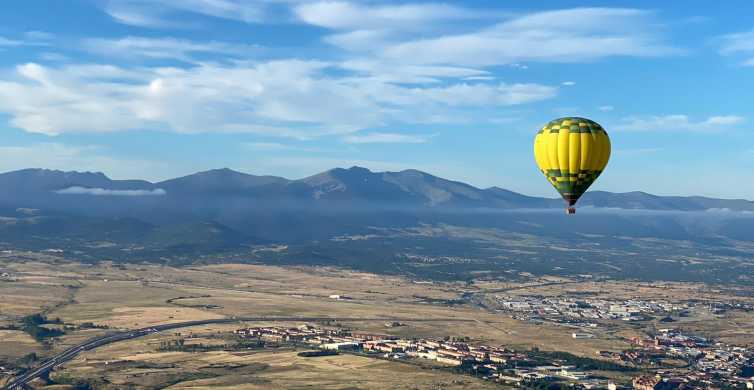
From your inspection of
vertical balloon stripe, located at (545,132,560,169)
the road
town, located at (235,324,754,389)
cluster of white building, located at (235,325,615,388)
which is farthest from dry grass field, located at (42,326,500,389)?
vertical balloon stripe, located at (545,132,560,169)

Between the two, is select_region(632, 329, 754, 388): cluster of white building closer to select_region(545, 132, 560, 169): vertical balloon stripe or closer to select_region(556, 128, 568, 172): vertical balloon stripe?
select_region(545, 132, 560, 169): vertical balloon stripe

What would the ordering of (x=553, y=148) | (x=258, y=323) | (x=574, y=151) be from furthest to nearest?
(x=258, y=323)
(x=553, y=148)
(x=574, y=151)

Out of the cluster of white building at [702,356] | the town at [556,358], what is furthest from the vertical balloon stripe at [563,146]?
the cluster of white building at [702,356]

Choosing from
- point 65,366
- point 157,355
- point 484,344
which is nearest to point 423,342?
point 484,344

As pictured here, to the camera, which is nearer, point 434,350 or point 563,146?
point 563,146

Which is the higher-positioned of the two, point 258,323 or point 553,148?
point 553,148

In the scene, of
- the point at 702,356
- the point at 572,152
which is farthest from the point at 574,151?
the point at 702,356

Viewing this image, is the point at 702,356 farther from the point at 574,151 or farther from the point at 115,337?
the point at 115,337

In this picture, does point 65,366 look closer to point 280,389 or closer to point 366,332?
point 280,389
